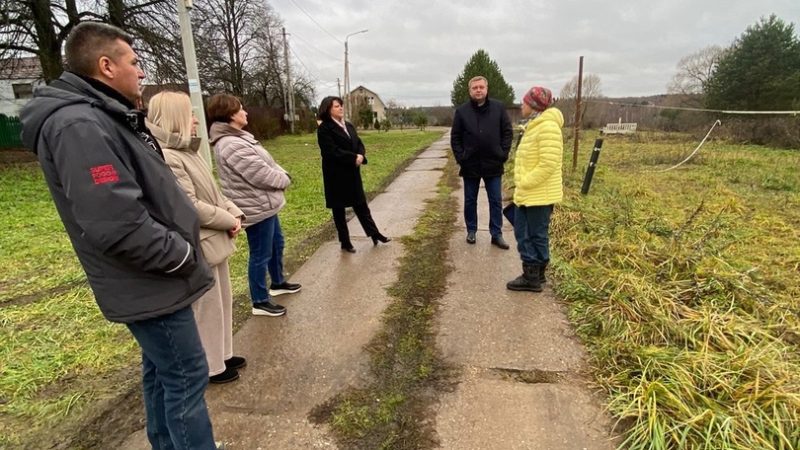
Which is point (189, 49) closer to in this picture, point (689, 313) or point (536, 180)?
point (536, 180)

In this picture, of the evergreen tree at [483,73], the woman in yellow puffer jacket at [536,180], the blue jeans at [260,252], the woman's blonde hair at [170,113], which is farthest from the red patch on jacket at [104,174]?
the evergreen tree at [483,73]

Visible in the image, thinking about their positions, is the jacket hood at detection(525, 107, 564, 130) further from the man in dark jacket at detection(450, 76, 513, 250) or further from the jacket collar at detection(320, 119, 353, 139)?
the jacket collar at detection(320, 119, 353, 139)

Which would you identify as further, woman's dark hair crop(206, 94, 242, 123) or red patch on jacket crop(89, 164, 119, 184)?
woman's dark hair crop(206, 94, 242, 123)

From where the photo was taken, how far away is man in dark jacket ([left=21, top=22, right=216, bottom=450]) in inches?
50.8

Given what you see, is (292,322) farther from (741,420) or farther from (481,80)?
(481,80)

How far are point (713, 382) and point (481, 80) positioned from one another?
345 centimetres

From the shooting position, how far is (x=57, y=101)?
1.30m

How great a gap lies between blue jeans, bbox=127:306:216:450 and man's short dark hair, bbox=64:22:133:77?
35.0 inches

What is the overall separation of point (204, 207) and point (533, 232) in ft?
8.34

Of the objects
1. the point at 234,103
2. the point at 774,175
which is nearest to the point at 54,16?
the point at 234,103

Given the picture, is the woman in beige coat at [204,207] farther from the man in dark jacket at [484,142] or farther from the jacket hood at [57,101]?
the man in dark jacket at [484,142]

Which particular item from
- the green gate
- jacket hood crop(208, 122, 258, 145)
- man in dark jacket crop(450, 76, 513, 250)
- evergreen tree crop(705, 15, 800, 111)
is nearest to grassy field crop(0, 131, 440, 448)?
jacket hood crop(208, 122, 258, 145)

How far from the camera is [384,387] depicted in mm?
2393

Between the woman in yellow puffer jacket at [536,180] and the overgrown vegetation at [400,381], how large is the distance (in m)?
0.81
